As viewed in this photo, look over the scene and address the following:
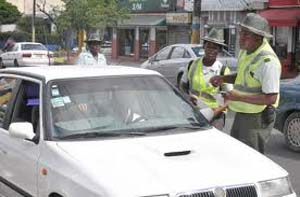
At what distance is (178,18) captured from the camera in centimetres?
3569

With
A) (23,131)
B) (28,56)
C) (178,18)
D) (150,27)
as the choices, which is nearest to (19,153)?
(23,131)

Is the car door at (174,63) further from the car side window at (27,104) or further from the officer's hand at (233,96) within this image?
the car side window at (27,104)

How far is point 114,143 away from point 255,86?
162cm

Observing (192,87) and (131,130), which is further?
(192,87)

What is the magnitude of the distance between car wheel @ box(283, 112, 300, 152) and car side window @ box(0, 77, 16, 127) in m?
5.12

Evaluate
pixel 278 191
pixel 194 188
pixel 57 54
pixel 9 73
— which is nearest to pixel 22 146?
pixel 9 73

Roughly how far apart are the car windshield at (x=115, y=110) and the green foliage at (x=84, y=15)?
30.0 m

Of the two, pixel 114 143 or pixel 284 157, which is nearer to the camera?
pixel 114 143

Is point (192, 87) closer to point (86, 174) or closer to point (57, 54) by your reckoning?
point (86, 174)

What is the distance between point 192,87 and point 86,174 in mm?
2963

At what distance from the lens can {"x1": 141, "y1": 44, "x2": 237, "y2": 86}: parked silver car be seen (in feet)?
65.4

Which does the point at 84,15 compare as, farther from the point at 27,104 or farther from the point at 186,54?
the point at 27,104

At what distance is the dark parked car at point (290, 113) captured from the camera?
992 centimetres

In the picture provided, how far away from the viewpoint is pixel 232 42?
31.4 m
